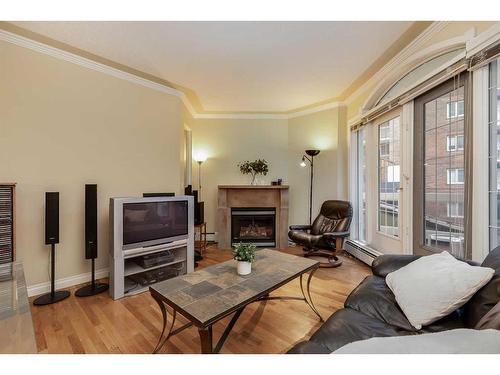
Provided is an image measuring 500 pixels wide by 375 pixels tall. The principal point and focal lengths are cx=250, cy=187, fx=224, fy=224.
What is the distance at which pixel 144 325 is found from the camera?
5.98 feet

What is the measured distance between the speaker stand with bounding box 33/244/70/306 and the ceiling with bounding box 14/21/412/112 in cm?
213

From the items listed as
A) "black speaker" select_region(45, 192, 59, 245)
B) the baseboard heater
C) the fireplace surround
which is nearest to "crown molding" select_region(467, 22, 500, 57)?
the baseboard heater

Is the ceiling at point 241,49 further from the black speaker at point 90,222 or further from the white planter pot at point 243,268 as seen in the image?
the white planter pot at point 243,268

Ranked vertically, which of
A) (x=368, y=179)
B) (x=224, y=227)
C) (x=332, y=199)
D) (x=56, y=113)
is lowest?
(x=224, y=227)

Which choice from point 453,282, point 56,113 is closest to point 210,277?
point 453,282

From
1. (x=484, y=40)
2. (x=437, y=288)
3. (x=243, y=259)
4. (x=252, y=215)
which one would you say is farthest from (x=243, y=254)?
(x=252, y=215)

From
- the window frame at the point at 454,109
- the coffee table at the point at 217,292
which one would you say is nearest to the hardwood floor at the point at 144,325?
the coffee table at the point at 217,292

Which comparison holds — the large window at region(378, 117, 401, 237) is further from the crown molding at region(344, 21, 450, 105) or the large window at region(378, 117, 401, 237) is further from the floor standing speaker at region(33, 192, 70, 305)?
the floor standing speaker at region(33, 192, 70, 305)

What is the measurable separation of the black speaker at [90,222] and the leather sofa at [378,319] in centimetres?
237

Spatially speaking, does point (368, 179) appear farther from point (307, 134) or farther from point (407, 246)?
point (307, 134)

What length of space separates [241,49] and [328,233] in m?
2.55

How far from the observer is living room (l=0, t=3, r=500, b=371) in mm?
1243
